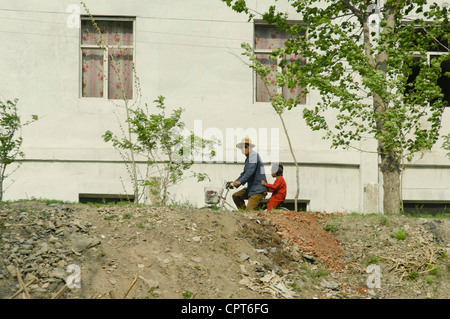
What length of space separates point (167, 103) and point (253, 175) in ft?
11.2

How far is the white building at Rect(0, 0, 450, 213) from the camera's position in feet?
49.7

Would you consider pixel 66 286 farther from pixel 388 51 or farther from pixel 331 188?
pixel 331 188

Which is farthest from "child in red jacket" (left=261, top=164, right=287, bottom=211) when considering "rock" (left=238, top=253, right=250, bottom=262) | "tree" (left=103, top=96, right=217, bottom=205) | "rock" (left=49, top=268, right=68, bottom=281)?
"rock" (left=49, top=268, right=68, bottom=281)

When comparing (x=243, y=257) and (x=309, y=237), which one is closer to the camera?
(x=243, y=257)

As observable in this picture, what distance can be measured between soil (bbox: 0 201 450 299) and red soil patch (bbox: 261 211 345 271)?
0.07ft

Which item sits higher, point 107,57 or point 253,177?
point 107,57

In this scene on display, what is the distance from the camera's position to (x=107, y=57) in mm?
15727

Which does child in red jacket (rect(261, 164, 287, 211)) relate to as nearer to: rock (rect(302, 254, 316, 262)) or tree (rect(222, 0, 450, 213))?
tree (rect(222, 0, 450, 213))

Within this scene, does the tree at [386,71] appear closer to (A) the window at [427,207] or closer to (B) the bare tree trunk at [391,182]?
(B) the bare tree trunk at [391,182]

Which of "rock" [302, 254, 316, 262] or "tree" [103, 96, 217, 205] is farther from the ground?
"tree" [103, 96, 217, 205]

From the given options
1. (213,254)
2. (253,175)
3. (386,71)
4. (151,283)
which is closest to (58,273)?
(151,283)

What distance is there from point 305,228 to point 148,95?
6.09m

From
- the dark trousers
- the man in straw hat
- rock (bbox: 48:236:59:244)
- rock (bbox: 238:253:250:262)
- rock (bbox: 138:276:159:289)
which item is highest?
the man in straw hat

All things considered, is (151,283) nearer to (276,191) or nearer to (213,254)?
(213,254)
